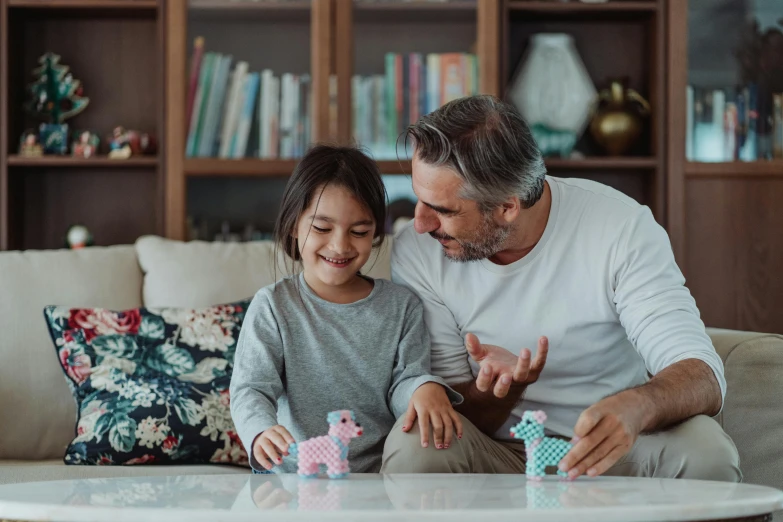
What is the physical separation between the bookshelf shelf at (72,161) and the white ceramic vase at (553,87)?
3.81ft

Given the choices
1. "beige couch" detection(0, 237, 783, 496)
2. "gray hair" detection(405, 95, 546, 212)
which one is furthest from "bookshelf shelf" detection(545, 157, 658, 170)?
"gray hair" detection(405, 95, 546, 212)

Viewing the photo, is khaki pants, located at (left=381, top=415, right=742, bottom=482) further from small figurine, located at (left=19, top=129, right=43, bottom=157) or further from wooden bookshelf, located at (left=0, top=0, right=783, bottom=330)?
small figurine, located at (left=19, top=129, right=43, bottom=157)

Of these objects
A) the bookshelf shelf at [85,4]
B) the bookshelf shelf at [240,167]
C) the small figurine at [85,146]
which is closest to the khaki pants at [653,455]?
the bookshelf shelf at [240,167]

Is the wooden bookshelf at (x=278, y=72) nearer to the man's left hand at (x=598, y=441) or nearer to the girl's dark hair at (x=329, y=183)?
the girl's dark hair at (x=329, y=183)

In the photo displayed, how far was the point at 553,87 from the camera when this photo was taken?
2.95 meters

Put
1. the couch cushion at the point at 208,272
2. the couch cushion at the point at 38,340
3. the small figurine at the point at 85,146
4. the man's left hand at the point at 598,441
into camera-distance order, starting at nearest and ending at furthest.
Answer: the man's left hand at the point at 598,441 < the couch cushion at the point at 38,340 < the couch cushion at the point at 208,272 < the small figurine at the point at 85,146

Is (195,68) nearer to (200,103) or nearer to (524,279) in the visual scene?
(200,103)

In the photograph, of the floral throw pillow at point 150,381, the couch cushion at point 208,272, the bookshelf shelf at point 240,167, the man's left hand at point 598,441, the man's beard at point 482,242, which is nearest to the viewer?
the man's left hand at point 598,441

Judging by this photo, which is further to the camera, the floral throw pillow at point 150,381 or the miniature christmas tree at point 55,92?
the miniature christmas tree at point 55,92

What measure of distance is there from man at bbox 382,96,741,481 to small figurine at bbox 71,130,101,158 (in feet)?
4.56

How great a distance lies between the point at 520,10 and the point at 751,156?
0.85m

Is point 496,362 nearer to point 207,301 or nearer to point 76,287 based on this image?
point 207,301

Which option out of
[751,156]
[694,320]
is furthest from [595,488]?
[751,156]

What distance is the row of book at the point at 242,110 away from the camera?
2.74m
